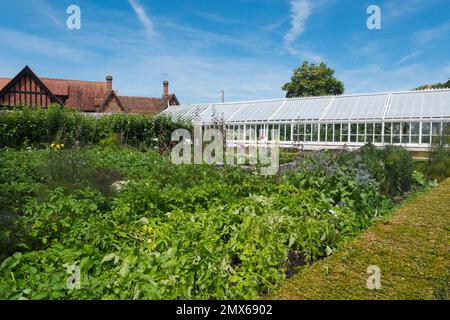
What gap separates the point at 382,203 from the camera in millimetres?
6168

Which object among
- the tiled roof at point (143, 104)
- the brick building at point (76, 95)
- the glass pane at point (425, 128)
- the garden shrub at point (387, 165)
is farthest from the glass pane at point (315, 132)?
the tiled roof at point (143, 104)

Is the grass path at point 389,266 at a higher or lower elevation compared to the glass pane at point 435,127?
lower

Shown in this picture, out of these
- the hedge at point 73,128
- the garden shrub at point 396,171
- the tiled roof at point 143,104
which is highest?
the tiled roof at point 143,104

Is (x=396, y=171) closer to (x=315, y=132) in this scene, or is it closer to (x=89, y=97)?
(x=315, y=132)

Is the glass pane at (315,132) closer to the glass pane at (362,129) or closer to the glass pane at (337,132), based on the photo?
the glass pane at (337,132)

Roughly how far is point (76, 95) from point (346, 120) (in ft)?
104

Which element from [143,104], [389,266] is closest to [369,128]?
[389,266]

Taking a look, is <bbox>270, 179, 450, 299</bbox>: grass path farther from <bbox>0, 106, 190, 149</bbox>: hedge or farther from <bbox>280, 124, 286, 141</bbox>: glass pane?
<bbox>280, 124, 286, 141</bbox>: glass pane

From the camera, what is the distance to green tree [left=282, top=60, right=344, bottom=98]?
36.1 metres

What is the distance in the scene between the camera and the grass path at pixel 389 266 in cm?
281

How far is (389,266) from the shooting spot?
10.8 feet

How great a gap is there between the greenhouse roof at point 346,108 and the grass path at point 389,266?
11.3m

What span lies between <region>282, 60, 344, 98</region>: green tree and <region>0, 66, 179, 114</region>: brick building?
1517cm
